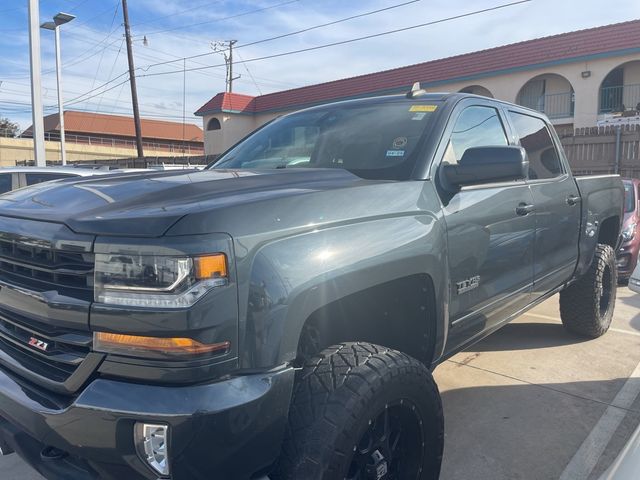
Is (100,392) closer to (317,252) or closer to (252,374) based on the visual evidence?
(252,374)

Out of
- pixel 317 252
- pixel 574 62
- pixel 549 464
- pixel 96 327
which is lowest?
pixel 549 464

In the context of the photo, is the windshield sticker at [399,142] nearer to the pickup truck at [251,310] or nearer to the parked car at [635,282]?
the pickup truck at [251,310]

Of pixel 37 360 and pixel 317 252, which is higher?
pixel 317 252

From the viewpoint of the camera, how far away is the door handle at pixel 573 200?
4.08m

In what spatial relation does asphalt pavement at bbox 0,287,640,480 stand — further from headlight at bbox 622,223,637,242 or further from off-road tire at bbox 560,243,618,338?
headlight at bbox 622,223,637,242

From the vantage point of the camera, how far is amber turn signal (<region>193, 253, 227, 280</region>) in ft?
5.58

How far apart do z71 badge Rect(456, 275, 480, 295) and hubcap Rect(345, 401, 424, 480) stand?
696 mm

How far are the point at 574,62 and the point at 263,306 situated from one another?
2346 centimetres

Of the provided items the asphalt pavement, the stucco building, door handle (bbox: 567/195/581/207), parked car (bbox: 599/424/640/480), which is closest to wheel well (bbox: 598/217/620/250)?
the asphalt pavement

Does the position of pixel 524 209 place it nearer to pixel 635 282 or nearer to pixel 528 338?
pixel 635 282

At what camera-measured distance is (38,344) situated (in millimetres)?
1980

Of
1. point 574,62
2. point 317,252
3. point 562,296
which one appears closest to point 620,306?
point 562,296

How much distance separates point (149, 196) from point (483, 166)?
152 cm

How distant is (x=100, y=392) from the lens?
67.9 inches
